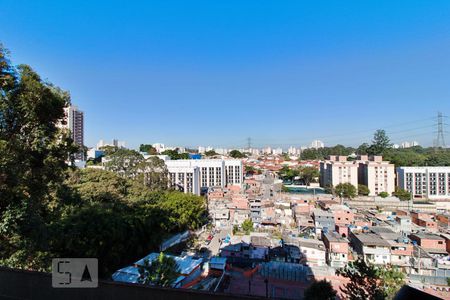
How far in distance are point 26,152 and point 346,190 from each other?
1047 inches

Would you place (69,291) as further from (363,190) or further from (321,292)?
(363,190)

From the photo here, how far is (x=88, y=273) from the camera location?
2.36 meters

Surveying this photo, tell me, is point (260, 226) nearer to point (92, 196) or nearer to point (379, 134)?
point (92, 196)

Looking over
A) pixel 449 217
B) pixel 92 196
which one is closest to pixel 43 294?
pixel 92 196

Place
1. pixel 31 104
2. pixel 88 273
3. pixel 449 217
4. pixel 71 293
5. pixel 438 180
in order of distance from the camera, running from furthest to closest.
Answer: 1. pixel 438 180
2. pixel 449 217
3. pixel 31 104
4. pixel 88 273
5. pixel 71 293

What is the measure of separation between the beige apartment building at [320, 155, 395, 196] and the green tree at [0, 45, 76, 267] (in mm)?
28027

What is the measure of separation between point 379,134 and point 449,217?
25065 mm

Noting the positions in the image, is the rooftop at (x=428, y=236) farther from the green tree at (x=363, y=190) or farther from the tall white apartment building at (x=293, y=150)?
the tall white apartment building at (x=293, y=150)

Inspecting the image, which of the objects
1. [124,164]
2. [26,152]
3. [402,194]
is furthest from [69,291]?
[402,194]

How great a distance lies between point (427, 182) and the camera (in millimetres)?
25578

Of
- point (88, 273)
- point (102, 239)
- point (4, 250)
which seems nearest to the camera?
point (88, 273)

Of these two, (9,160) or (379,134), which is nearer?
(9,160)

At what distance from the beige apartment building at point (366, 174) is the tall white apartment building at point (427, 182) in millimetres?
1479

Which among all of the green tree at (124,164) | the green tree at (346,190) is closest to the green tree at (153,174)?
the green tree at (124,164)
